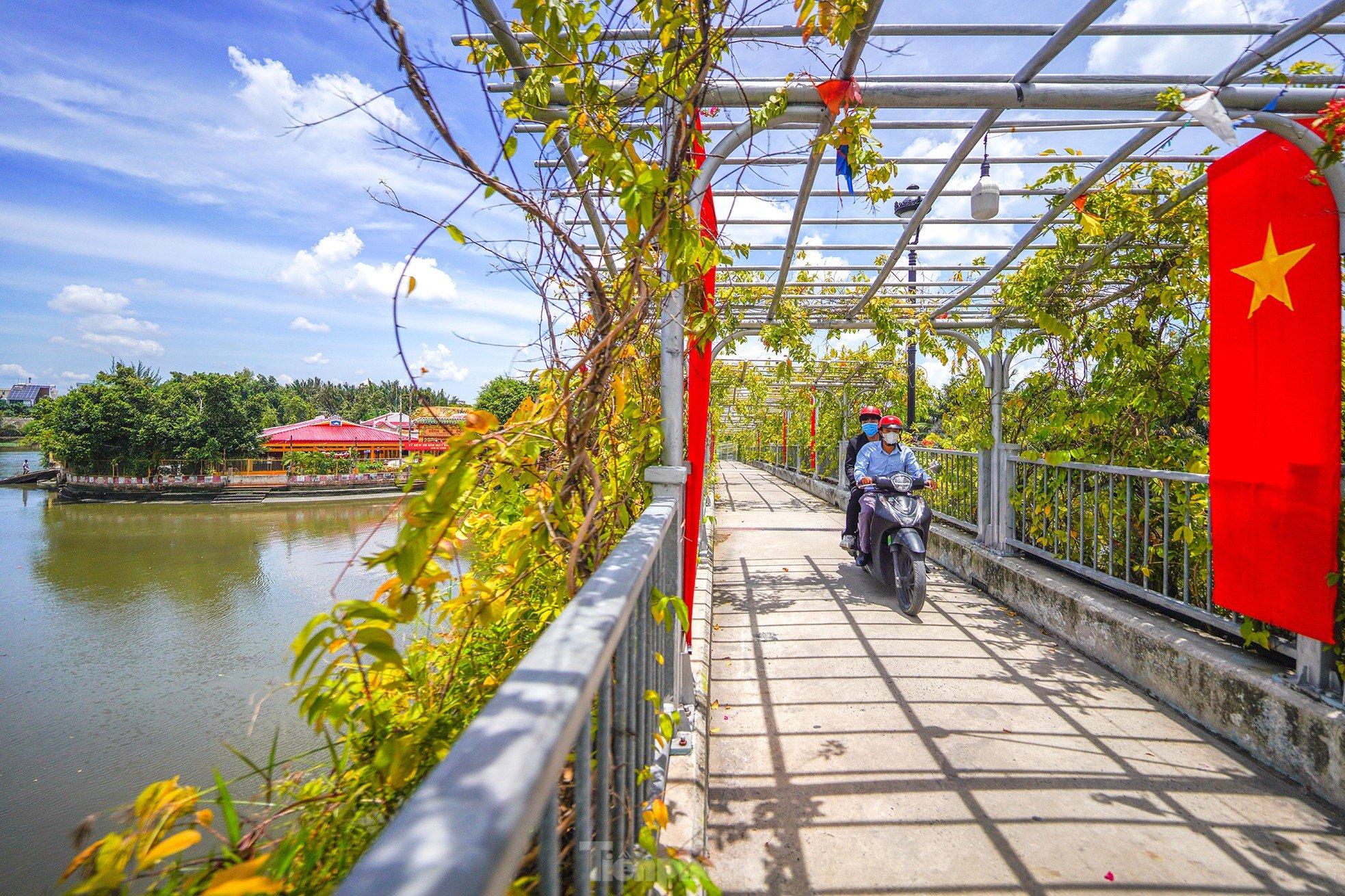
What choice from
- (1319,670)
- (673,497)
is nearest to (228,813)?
(673,497)

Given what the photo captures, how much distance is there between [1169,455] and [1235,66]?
242 centimetres

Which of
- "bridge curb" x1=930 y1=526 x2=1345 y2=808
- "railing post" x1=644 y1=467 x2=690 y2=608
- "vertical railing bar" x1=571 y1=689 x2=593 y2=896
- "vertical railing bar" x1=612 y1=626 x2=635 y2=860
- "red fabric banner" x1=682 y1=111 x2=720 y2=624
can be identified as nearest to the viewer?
"vertical railing bar" x1=571 y1=689 x2=593 y2=896

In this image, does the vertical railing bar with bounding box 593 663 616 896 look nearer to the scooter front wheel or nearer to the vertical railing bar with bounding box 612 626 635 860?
the vertical railing bar with bounding box 612 626 635 860

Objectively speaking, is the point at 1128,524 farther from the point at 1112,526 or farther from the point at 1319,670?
the point at 1319,670

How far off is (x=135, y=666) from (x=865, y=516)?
11752 millimetres

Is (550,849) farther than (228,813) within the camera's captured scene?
No

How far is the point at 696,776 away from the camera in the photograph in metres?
2.26

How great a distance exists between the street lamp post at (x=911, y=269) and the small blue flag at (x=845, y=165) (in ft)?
4.61

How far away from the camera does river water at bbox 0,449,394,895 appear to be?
19.6ft

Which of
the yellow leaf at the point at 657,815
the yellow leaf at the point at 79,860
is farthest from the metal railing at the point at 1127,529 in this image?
the yellow leaf at the point at 79,860

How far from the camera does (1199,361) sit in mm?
4391

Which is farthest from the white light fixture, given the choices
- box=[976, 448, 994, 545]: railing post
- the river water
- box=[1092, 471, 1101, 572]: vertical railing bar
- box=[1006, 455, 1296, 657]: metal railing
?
the river water

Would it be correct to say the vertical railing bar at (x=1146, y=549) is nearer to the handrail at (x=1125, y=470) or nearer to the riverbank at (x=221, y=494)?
the handrail at (x=1125, y=470)

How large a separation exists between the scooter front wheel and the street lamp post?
7.84 feet
